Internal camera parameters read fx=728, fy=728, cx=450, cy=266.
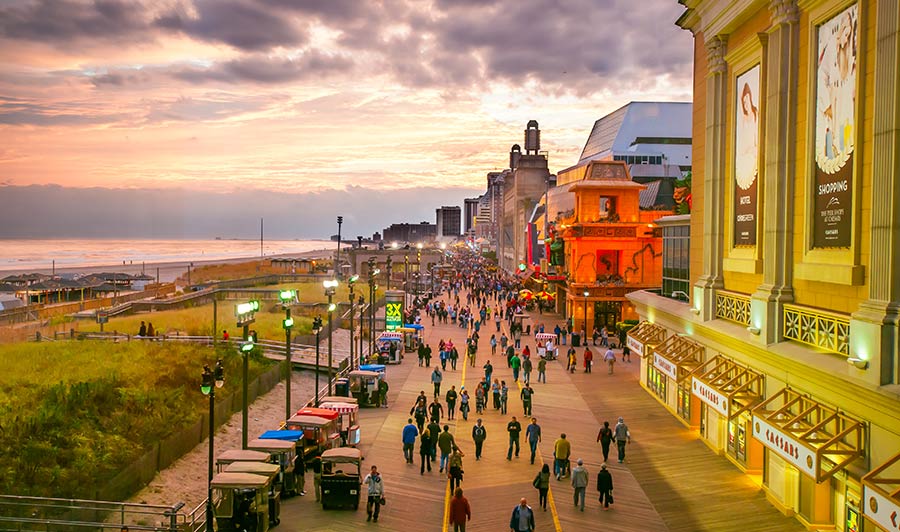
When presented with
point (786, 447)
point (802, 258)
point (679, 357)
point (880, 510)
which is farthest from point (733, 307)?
point (880, 510)

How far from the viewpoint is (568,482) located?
19.0 meters

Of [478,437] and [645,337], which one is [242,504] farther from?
[645,337]

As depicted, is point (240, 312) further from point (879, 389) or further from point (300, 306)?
point (300, 306)

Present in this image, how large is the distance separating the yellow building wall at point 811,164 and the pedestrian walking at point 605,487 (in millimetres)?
5977

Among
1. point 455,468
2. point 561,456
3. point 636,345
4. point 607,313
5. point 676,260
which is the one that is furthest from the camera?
point 607,313

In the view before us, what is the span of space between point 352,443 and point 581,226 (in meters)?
34.4

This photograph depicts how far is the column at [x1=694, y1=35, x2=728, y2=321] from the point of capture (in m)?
22.9

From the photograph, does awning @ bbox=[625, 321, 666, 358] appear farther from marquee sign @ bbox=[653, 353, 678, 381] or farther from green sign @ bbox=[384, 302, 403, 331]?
green sign @ bbox=[384, 302, 403, 331]

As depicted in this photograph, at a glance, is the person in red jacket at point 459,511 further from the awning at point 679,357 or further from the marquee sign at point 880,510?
the awning at point 679,357

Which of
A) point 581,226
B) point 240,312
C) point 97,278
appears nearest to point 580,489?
point 240,312

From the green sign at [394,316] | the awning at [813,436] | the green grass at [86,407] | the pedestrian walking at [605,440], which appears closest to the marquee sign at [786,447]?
the awning at [813,436]

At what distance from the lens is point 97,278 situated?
3526 inches

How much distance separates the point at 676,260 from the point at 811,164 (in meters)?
18.3

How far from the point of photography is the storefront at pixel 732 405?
18.1 metres
